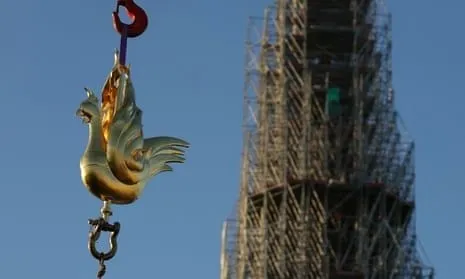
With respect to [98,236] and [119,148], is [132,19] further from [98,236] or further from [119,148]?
[98,236]

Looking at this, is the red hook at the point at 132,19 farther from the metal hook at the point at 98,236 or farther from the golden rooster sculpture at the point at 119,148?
the metal hook at the point at 98,236

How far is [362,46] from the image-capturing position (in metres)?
54.0

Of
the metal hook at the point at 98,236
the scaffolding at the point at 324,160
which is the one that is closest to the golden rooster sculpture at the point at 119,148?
the metal hook at the point at 98,236

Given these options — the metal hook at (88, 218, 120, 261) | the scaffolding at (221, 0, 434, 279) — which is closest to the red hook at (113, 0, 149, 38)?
the metal hook at (88, 218, 120, 261)

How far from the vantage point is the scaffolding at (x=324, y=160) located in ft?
165

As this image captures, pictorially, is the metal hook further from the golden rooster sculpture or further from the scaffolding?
the scaffolding

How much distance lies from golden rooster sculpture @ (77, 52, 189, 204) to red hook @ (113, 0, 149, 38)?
23 cm

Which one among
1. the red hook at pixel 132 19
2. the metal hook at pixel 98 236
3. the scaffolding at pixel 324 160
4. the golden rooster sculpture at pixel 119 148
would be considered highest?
the scaffolding at pixel 324 160

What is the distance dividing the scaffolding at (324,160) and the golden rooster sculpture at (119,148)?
40.0 meters

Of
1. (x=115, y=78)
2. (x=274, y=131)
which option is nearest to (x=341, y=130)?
(x=274, y=131)

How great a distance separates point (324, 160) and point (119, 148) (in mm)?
42674

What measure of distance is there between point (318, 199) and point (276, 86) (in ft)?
17.4

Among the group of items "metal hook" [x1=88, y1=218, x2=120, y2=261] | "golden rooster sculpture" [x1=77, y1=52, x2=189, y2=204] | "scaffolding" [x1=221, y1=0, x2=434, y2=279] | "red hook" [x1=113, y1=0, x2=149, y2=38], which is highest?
"scaffolding" [x1=221, y1=0, x2=434, y2=279]

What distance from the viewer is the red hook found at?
31.5 feet
